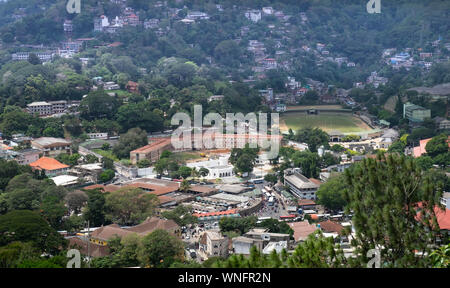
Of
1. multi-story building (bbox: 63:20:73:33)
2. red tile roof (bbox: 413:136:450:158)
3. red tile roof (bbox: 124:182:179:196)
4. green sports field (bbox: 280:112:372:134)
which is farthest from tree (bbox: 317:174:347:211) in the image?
multi-story building (bbox: 63:20:73:33)

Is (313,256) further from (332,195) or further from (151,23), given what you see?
(151,23)

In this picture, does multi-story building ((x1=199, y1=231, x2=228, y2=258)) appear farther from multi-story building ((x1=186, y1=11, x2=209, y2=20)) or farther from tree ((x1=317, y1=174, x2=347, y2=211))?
multi-story building ((x1=186, y1=11, x2=209, y2=20))

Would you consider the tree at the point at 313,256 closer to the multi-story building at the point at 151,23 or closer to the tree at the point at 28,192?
the tree at the point at 28,192

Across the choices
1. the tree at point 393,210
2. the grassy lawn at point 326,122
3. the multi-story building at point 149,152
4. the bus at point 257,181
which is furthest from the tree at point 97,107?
the tree at point 393,210

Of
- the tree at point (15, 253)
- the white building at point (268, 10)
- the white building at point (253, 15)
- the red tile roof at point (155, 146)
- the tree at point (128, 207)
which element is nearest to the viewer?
the tree at point (15, 253)

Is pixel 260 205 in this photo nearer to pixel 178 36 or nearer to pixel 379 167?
pixel 379 167

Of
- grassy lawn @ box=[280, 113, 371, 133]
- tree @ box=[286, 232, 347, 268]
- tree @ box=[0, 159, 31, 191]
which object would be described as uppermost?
tree @ box=[286, 232, 347, 268]

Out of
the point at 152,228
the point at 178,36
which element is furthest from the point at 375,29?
the point at 152,228
